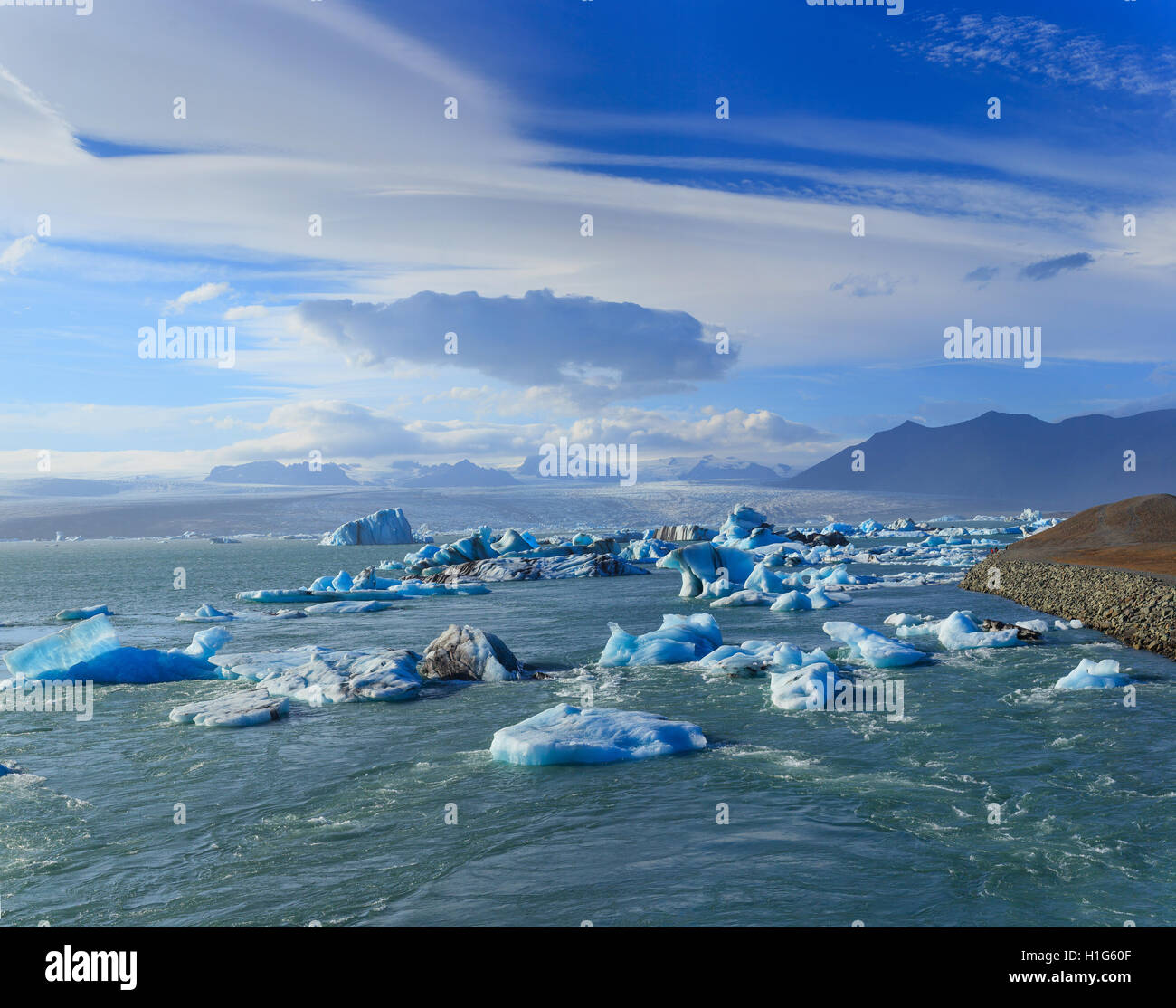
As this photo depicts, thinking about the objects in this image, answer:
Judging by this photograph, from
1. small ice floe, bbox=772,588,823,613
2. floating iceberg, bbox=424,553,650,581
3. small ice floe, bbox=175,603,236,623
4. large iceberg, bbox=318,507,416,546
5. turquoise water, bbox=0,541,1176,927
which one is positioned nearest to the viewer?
turquoise water, bbox=0,541,1176,927

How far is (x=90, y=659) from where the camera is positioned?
18.8 meters

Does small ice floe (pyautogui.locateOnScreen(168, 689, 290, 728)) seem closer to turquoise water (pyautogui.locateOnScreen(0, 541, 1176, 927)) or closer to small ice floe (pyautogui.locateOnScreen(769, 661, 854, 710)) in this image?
turquoise water (pyautogui.locateOnScreen(0, 541, 1176, 927))

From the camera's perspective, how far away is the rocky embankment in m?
22.0

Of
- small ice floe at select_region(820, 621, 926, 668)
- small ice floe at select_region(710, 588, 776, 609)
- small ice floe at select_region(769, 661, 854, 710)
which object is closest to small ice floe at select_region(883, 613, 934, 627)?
small ice floe at select_region(820, 621, 926, 668)

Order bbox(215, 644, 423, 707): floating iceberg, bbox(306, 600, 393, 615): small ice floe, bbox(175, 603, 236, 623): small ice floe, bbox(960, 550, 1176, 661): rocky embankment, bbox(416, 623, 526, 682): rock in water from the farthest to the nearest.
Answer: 1. bbox(306, 600, 393, 615): small ice floe
2. bbox(175, 603, 236, 623): small ice floe
3. bbox(960, 550, 1176, 661): rocky embankment
4. bbox(416, 623, 526, 682): rock in water
5. bbox(215, 644, 423, 707): floating iceberg

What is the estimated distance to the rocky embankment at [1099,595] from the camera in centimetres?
2195

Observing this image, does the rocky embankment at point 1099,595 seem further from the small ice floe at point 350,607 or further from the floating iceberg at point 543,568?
the small ice floe at point 350,607

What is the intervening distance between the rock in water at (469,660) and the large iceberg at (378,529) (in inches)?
3452

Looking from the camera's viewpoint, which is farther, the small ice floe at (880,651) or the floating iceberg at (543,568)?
the floating iceberg at (543,568)

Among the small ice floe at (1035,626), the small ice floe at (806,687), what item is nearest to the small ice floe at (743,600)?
the small ice floe at (1035,626)

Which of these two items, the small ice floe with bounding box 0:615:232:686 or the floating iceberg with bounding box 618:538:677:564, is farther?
the floating iceberg with bounding box 618:538:677:564

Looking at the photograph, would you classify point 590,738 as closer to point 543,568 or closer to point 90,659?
point 90,659

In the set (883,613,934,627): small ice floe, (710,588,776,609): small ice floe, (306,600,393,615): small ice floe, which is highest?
(883,613,934,627): small ice floe

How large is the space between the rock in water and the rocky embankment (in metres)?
15.7
